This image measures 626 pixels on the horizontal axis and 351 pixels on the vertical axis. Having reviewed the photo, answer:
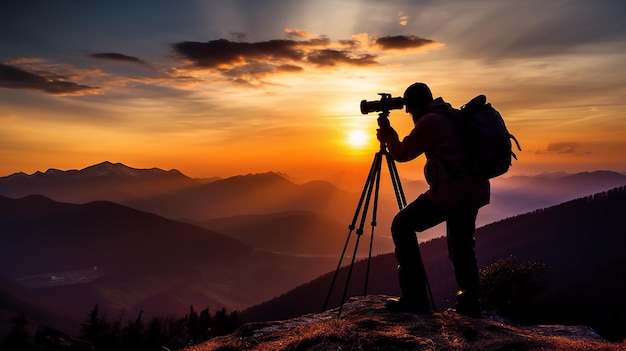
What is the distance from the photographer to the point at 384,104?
7984 mm

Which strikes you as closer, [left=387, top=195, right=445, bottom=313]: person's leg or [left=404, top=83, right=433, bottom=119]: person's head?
[left=387, top=195, right=445, bottom=313]: person's leg

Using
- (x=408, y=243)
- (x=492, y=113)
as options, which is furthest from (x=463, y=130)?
(x=408, y=243)

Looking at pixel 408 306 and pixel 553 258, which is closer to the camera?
pixel 408 306

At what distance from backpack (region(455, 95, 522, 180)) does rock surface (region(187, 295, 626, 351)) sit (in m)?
2.36

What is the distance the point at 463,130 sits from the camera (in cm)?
705

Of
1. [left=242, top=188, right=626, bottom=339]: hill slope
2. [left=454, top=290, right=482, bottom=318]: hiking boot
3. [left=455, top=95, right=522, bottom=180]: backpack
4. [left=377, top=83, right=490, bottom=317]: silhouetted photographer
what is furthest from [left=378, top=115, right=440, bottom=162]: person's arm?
[left=242, top=188, right=626, bottom=339]: hill slope

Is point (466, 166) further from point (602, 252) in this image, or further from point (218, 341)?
point (602, 252)

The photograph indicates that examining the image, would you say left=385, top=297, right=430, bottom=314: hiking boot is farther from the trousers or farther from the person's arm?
the person's arm

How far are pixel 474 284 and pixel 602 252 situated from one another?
176 metres

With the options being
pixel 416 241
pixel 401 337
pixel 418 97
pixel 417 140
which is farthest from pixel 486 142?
pixel 401 337

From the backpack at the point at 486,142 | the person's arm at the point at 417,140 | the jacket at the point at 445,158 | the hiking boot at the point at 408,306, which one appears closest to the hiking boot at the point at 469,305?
the hiking boot at the point at 408,306

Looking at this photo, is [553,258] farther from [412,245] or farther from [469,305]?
[412,245]

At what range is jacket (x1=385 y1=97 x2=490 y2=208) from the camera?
22.9 feet

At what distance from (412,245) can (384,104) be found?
8.45 feet
